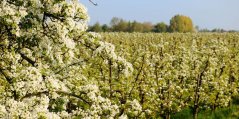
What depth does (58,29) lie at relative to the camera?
405 inches

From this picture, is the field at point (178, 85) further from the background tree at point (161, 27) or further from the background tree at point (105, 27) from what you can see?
the background tree at point (161, 27)

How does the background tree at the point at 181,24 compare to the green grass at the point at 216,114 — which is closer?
the green grass at the point at 216,114

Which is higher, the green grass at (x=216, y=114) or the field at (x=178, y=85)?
the field at (x=178, y=85)

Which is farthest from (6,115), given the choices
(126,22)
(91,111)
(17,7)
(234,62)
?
(126,22)

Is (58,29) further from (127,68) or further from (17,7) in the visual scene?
(127,68)

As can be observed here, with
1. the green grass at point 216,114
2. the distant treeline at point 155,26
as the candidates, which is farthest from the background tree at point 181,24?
the green grass at point 216,114

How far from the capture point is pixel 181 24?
506 ft

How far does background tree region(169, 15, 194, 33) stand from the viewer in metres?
150

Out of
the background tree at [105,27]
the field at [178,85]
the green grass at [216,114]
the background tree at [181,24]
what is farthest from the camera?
the background tree at [181,24]

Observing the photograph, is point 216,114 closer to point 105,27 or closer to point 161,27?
point 105,27

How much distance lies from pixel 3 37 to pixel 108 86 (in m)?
9.56

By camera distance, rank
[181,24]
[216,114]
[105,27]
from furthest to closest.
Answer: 1. [181,24]
2. [105,27]
3. [216,114]

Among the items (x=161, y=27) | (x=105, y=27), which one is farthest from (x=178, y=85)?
(x=161, y=27)

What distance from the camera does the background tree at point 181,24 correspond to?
149500 millimetres
